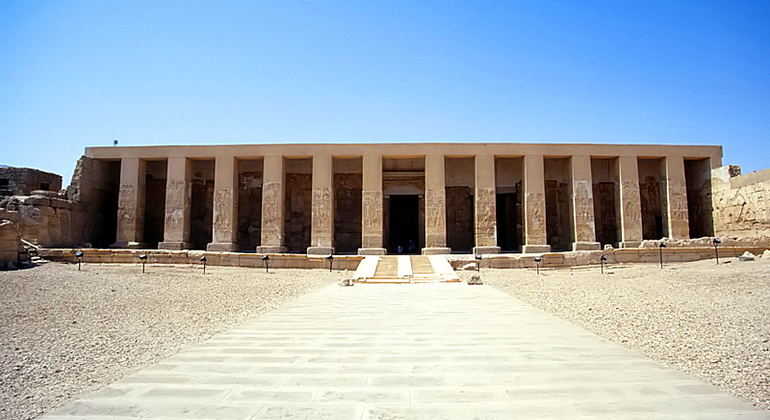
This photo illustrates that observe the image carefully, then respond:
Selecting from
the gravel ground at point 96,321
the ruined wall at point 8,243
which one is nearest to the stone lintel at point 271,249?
the gravel ground at point 96,321

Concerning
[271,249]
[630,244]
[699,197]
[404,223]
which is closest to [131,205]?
[271,249]

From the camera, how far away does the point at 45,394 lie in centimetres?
310

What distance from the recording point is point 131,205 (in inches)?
A: 739

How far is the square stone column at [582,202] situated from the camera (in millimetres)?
18156

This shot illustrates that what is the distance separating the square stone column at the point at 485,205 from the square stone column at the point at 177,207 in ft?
41.9

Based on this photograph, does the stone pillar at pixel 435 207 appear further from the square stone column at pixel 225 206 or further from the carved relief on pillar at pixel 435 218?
the square stone column at pixel 225 206

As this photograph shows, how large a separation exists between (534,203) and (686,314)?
1263cm

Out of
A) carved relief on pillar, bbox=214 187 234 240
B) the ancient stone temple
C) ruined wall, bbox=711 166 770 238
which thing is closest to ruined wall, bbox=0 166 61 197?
the ancient stone temple

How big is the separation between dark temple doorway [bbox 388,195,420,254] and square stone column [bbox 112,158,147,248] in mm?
11633

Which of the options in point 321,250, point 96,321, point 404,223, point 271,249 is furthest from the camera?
point 404,223

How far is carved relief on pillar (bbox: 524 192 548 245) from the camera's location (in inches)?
711

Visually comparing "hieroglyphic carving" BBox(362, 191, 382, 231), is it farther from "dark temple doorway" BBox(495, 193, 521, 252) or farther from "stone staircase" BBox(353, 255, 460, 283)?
"dark temple doorway" BBox(495, 193, 521, 252)

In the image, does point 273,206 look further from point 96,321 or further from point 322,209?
point 96,321

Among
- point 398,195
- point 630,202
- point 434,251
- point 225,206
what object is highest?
point 398,195
